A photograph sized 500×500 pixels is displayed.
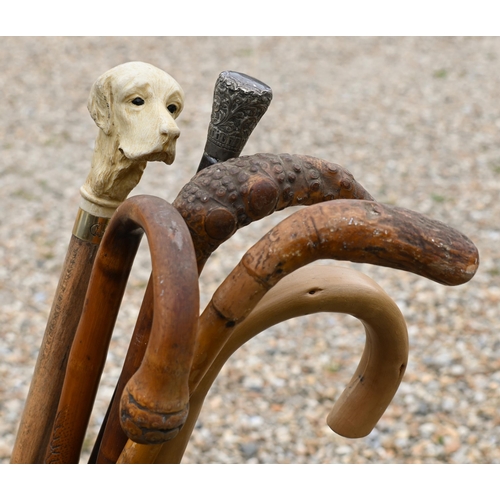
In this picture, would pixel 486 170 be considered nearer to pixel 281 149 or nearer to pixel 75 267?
pixel 281 149

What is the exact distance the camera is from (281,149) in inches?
125

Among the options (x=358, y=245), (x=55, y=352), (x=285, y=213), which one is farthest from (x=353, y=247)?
(x=285, y=213)

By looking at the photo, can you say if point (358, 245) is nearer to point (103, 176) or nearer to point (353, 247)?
point (353, 247)

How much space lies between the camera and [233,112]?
66 cm

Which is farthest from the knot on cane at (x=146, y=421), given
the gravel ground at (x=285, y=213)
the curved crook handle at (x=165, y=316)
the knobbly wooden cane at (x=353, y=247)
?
the gravel ground at (x=285, y=213)

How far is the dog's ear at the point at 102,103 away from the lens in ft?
2.19

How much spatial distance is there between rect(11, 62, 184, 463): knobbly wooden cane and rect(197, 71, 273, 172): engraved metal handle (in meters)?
0.04

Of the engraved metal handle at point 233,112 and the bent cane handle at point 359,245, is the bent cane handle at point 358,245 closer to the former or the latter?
the bent cane handle at point 359,245

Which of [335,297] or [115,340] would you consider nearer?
[335,297]

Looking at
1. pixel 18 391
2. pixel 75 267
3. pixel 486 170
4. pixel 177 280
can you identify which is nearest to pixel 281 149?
pixel 486 170

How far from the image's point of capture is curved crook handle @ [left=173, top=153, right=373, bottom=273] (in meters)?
0.60

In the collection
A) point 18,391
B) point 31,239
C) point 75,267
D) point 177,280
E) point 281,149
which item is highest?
point 177,280

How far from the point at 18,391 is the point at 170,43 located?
277cm

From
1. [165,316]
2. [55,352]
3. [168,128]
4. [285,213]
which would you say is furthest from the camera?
[285,213]
